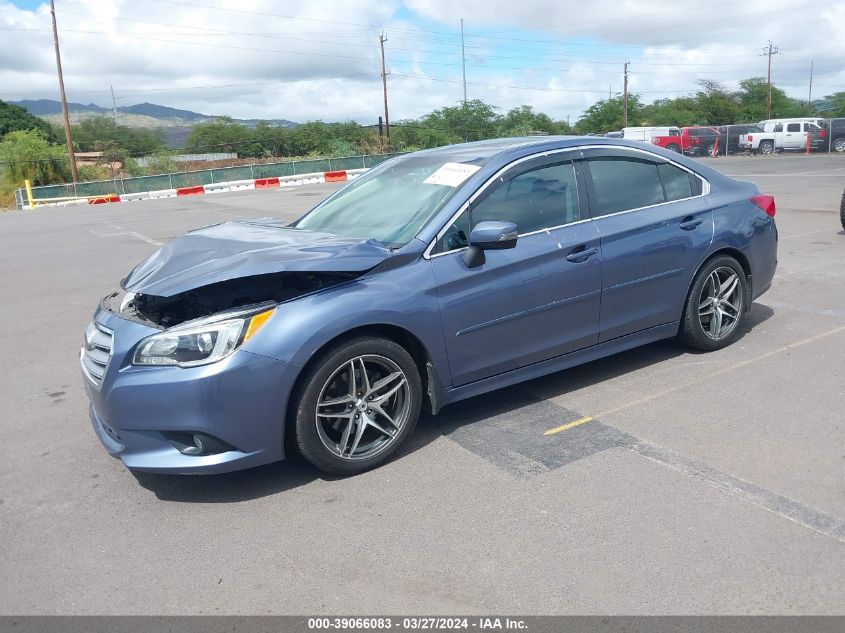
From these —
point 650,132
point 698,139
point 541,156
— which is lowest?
point 698,139

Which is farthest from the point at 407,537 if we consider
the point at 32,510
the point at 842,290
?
the point at 842,290

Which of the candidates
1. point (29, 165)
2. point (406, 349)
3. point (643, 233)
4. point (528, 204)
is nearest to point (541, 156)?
point (528, 204)

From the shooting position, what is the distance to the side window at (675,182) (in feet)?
17.6

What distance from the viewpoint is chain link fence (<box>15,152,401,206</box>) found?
1361 inches

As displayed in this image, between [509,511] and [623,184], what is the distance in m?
2.61

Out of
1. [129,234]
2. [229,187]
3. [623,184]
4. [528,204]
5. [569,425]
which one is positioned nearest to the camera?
[569,425]

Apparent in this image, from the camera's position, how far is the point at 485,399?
499 centimetres

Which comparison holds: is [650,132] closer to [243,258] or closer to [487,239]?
[487,239]

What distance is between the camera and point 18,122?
264 feet

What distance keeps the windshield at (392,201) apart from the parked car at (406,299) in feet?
0.05

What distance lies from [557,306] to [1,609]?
321 cm

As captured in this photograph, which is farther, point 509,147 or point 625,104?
point 625,104

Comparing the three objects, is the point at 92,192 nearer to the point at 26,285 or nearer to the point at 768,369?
the point at 26,285

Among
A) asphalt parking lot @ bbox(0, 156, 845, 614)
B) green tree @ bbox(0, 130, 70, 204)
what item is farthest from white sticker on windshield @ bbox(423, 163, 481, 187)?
green tree @ bbox(0, 130, 70, 204)
